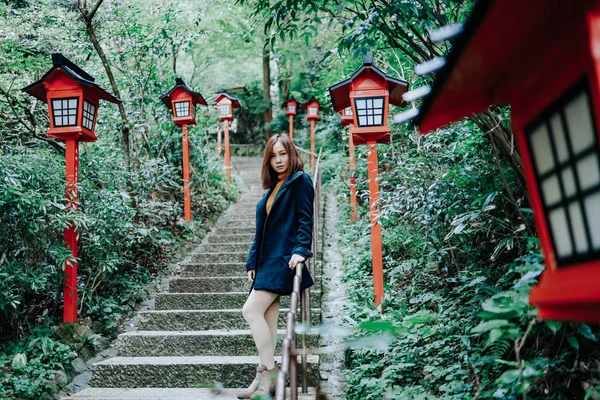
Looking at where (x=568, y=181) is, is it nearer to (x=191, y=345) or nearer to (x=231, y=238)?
(x=191, y=345)

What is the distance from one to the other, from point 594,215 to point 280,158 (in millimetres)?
2261

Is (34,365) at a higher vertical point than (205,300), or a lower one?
lower

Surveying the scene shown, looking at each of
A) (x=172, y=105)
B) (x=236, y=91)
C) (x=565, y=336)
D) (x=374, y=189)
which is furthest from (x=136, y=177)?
(x=236, y=91)

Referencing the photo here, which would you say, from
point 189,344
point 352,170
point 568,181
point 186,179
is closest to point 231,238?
point 186,179

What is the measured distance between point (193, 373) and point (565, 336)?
9.65 feet

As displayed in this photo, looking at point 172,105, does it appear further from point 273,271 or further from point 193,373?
point 273,271

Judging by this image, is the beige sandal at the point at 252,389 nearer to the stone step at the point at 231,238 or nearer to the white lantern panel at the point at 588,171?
the white lantern panel at the point at 588,171

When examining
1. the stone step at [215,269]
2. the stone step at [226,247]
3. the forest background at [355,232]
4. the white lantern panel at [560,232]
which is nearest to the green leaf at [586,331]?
the forest background at [355,232]

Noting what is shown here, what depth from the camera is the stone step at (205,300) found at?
559cm

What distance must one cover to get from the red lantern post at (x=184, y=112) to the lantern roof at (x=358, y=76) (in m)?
3.65

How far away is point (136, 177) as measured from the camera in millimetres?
6945

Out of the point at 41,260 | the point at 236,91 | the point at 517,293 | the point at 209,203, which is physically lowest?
the point at 517,293

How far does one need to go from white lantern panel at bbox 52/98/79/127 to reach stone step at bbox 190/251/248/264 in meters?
2.82

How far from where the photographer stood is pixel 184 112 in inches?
Answer: 343
